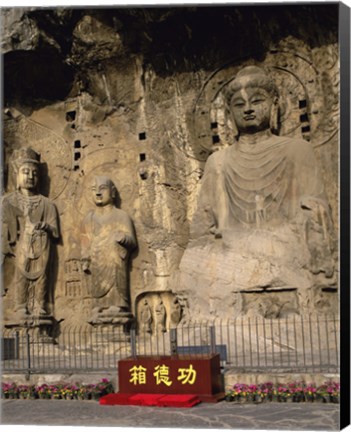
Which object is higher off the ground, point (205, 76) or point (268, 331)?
point (205, 76)

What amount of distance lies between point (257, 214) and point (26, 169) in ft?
17.3

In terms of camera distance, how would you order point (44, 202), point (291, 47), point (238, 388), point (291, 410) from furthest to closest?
point (44, 202)
point (291, 47)
point (238, 388)
point (291, 410)

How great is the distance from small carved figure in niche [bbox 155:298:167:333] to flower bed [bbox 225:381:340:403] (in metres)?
5.21

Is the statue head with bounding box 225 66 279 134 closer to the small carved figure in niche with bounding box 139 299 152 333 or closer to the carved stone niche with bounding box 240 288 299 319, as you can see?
the carved stone niche with bounding box 240 288 299 319

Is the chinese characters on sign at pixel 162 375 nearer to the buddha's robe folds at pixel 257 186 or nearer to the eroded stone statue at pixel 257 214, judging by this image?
the eroded stone statue at pixel 257 214

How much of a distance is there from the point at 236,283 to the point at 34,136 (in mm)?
6451

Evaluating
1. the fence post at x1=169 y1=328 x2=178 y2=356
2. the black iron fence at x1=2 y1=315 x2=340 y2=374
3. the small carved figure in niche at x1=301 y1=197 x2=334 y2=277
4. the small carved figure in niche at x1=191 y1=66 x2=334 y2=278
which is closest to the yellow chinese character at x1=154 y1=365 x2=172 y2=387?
the fence post at x1=169 y1=328 x2=178 y2=356

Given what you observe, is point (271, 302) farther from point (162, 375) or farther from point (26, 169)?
point (26, 169)

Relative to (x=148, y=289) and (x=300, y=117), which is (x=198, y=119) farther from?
(x=148, y=289)

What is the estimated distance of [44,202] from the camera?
17.4m

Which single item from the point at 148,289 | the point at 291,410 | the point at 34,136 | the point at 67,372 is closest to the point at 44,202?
the point at 34,136

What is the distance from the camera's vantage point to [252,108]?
50.4 ft

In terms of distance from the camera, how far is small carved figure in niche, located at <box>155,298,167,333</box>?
16453 millimetres

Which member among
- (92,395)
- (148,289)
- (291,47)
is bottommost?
(92,395)
